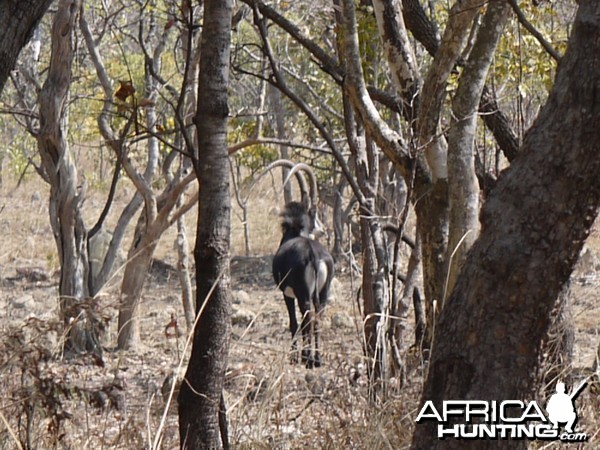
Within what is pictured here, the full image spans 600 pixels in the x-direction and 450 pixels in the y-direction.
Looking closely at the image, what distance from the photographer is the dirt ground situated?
12.1 ft

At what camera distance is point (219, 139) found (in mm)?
3500

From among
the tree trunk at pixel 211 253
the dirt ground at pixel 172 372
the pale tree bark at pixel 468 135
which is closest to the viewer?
the tree trunk at pixel 211 253

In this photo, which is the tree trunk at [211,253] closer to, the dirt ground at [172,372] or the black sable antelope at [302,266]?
the dirt ground at [172,372]

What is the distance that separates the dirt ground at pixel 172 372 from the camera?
368 cm

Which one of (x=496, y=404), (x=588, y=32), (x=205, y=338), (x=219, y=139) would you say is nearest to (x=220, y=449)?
(x=205, y=338)

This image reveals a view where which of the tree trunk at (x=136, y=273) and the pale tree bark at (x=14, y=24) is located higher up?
the pale tree bark at (x=14, y=24)

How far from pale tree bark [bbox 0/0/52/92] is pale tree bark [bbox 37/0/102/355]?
4869mm

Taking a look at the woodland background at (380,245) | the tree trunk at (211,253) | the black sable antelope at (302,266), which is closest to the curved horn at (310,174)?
the black sable antelope at (302,266)

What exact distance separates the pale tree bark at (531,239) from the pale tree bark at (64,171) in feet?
19.5

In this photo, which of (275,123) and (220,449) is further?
(275,123)

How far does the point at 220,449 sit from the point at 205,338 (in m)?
0.40

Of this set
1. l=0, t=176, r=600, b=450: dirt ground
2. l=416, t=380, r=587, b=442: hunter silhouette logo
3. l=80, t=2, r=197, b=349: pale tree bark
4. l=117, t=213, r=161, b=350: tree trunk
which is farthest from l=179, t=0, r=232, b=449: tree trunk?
l=117, t=213, r=161, b=350: tree trunk

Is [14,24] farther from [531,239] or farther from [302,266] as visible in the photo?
[302,266]

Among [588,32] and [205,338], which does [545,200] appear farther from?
[205,338]
